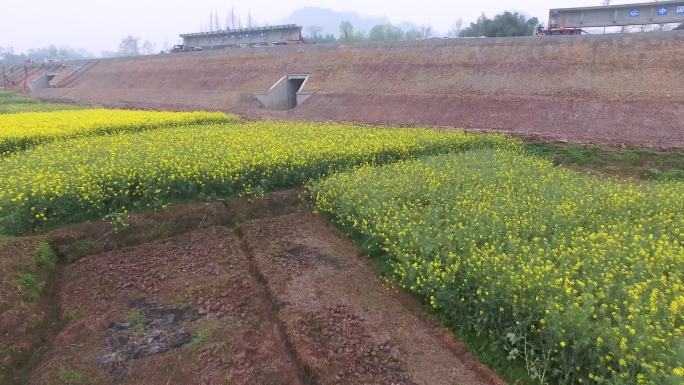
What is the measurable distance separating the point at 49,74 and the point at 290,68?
113ft

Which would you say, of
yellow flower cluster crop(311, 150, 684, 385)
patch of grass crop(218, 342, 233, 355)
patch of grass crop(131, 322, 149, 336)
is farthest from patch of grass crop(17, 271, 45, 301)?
yellow flower cluster crop(311, 150, 684, 385)

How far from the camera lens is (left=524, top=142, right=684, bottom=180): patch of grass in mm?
12875

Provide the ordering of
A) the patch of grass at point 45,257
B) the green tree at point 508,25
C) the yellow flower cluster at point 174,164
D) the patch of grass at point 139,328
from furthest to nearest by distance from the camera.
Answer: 1. the green tree at point 508,25
2. the yellow flower cluster at point 174,164
3. the patch of grass at point 45,257
4. the patch of grass at point 139,328

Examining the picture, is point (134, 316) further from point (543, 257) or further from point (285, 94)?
point (285, 94)

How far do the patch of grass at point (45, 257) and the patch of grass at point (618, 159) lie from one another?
1352 centimetres

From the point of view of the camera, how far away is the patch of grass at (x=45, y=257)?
7.15 meters

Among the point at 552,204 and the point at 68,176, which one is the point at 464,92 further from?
the point at 68,176

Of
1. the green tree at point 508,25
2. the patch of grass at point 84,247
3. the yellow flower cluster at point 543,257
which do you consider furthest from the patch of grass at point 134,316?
the green tree at point 508,25

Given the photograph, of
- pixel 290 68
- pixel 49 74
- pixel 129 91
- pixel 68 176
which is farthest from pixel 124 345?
pixel 49 74

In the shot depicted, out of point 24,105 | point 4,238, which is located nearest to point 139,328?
point 4,238

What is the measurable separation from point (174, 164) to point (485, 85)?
1777cm

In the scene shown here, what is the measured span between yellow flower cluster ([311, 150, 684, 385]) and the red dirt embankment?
8.41 meters

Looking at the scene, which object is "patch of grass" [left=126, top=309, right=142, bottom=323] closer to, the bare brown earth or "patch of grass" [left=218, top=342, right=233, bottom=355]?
the bare brown earth

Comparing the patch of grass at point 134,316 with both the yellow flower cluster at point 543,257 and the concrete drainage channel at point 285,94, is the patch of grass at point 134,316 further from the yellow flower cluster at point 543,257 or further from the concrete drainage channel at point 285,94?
the concrete drainage channel at point 285,94
